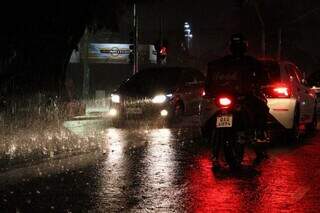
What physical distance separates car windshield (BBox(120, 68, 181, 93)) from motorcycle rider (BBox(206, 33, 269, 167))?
8114 mm

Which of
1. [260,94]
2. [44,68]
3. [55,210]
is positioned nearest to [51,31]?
[44,68]

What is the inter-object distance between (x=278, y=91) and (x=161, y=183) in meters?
4.66

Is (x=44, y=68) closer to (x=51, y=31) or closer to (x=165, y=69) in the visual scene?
(x=51, y=31)

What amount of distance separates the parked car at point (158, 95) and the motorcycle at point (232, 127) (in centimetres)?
804

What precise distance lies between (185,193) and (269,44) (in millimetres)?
66164

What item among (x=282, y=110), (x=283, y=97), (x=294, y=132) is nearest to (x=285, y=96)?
(x=283, y=97)

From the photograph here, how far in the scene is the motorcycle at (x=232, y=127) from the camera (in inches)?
368

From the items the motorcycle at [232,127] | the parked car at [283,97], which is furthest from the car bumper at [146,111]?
the motorcycle at [232,127]

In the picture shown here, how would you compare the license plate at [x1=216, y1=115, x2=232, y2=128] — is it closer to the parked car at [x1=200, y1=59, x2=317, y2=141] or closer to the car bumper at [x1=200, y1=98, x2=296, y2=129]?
the parked car at [x1=200, y1=59, x2=317, y2=141]

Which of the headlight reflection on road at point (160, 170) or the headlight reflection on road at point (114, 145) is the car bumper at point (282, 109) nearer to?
the headlight reflection on road at point (160, 170)

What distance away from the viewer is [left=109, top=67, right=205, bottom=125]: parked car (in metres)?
17.6

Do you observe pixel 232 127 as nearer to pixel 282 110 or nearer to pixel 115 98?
pixel 282 110

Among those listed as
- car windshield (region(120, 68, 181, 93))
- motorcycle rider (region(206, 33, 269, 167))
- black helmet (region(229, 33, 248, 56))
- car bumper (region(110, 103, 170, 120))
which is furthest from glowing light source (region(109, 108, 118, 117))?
black helmet (region(229, 33, 248, 56))

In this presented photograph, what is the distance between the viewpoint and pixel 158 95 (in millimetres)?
17688
